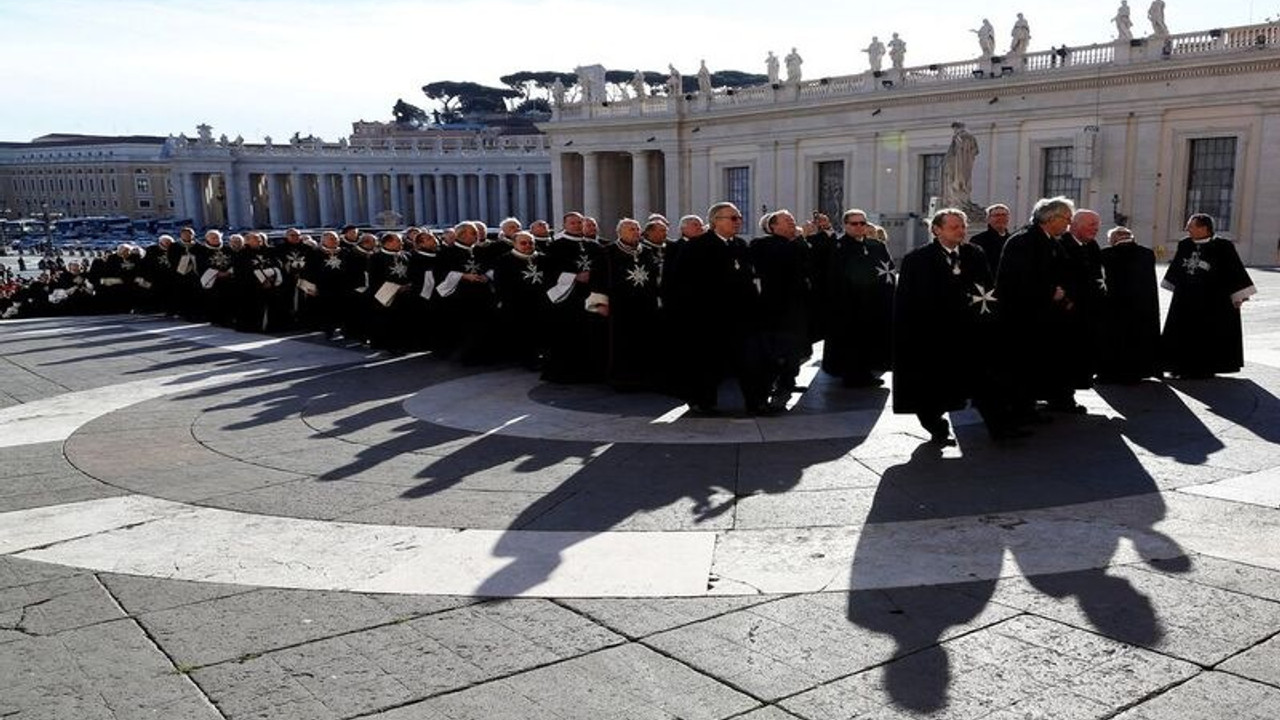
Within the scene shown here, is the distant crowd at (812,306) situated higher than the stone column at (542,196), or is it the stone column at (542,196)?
the stone column at (542,196)

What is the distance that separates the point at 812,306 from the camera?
1245cm

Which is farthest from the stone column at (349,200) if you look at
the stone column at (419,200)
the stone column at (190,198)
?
the stone column at (190,198)

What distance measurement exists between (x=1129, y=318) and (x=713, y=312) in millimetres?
4639

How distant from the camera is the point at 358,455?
8141mm

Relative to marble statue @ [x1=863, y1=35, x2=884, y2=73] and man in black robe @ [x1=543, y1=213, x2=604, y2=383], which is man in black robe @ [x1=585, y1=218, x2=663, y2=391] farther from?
marble statue @ [x1=863, y1=35, x2=884, y2=73]

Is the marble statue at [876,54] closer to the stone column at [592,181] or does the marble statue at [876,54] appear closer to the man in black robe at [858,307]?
the stone column at [592,181]

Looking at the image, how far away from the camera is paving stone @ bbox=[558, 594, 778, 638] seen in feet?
15.0

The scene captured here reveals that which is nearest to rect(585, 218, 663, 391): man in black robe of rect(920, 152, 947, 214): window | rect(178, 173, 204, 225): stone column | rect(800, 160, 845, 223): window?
rect(920, 152, 947, 214): window

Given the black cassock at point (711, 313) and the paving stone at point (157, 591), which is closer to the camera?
the paving stone at point (157, 591)

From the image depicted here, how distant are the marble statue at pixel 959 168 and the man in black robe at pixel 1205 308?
22.1m

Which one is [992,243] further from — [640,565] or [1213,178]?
[1213,178]

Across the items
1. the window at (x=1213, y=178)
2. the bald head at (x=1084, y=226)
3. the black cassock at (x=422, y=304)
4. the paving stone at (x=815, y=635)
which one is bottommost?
the paving stone at (x=815, y=635)

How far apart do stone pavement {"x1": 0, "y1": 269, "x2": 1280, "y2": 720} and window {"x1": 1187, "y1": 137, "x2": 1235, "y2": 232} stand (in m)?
32.1

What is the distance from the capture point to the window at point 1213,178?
36906mm
